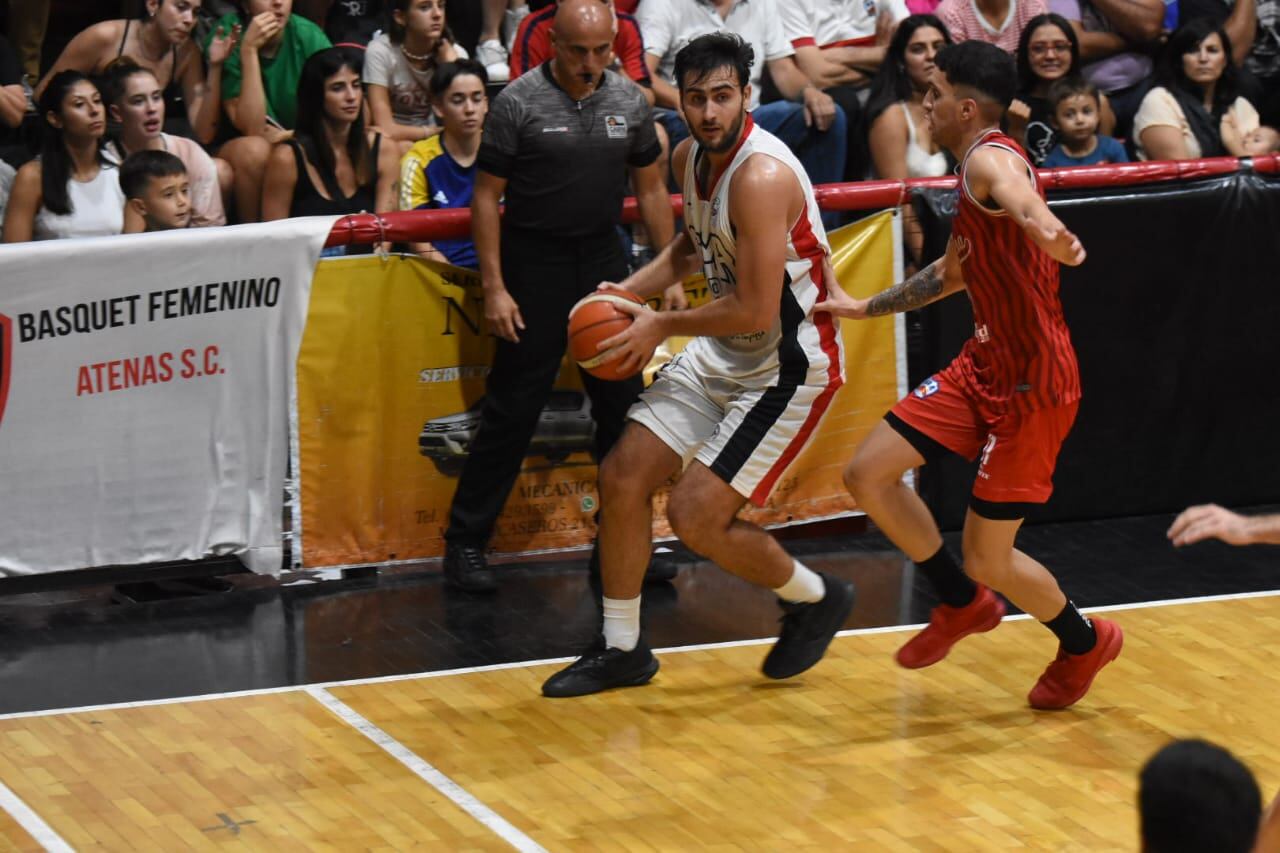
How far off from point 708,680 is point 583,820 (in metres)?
1.25

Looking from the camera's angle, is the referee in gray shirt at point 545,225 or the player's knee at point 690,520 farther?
the referee in gray shirt at point 545,225

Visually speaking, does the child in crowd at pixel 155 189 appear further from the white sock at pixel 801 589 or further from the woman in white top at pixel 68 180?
the white sock at pixel 801 589

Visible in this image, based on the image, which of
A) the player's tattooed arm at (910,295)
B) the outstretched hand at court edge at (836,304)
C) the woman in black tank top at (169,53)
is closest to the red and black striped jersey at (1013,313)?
the player's tattooed arm at (910,295)

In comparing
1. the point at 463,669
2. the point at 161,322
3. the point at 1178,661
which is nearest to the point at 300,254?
the point at 161,322

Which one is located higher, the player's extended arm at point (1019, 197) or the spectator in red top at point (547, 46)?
the spectator in red top at point (547, 46)

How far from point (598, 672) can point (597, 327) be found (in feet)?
3.87

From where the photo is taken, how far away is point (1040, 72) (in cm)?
962

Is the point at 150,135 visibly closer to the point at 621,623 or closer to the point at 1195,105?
the point at 621,623

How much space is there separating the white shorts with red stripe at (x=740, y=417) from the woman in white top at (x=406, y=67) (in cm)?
314

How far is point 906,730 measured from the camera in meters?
6.19

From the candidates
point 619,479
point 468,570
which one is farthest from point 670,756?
point 468,570

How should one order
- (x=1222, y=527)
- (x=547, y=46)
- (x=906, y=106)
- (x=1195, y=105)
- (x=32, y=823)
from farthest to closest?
(x=1195, y=105) < (x=906, y=106) < (x=547, y=46) < (x=32, y=823) < (x=1222, y=527)

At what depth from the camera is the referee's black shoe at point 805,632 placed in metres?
6.56

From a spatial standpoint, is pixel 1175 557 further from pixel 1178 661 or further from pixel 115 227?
pixel 115 227
